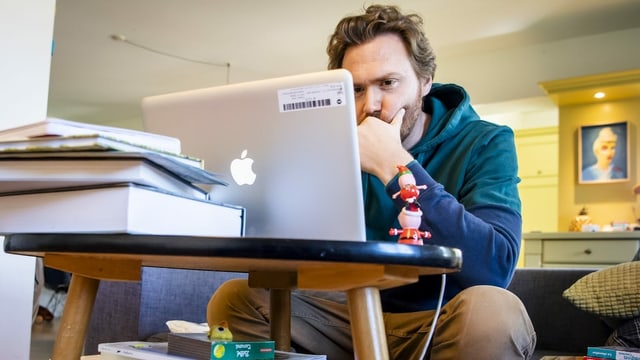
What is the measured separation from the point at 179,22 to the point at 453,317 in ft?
12.5

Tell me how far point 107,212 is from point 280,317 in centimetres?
46

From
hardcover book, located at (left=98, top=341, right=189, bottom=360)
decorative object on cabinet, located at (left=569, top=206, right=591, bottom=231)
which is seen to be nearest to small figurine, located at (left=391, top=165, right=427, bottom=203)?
hardcover book, located at (left=98, top=341, right=189, bottom=360)

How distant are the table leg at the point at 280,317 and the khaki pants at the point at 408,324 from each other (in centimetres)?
17

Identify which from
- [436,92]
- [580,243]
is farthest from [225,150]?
[580,243]

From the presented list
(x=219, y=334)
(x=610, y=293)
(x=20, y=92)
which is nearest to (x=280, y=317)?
(x=219, y=334)

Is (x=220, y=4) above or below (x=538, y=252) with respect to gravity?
above

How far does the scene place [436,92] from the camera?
1480mm

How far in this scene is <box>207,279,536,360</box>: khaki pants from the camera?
2.80 ft

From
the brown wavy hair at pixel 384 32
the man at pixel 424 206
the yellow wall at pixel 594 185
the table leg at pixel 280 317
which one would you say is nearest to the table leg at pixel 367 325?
the man at pixel 424 206

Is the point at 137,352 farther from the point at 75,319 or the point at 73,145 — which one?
the point at 73,145

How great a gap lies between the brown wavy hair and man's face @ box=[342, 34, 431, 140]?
0.05 ft

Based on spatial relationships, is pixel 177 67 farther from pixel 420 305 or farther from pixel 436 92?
pixel 420 305

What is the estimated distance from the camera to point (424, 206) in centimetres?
96

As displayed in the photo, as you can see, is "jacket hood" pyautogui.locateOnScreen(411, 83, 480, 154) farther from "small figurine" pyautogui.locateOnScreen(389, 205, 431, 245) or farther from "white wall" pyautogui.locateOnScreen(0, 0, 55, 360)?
"white wall" pyautogui.locateOnScreen(0, 0, 55, 360)
